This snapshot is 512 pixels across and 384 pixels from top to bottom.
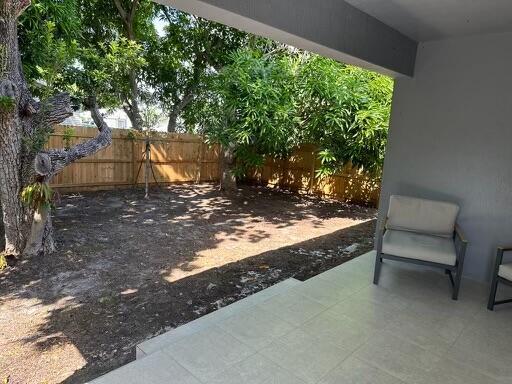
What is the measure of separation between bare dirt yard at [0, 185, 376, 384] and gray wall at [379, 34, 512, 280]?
160cm

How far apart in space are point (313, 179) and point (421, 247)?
6228 millimetres

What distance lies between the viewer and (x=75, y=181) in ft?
25.1

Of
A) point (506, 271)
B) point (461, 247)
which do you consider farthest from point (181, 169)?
point (506, 271)

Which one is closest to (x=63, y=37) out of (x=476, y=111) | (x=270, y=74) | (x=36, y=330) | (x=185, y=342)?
(x=270, y=74)

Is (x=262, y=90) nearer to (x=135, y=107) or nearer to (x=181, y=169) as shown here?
(x=181, y=169)

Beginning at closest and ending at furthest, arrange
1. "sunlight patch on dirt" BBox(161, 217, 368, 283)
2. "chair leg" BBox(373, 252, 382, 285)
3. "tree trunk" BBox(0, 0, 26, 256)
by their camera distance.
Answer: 1. "chair leg" BBox(373, 252, 382, 285)
2. "tree trunk" BBox(0, 0, 26, 256)
3. "sunlight patch on dirt" BBox(161, 217, 368, 283)

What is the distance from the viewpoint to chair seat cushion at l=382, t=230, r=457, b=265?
275 cm

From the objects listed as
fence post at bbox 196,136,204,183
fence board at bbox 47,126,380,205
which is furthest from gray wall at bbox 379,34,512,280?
fence post at bbox 196,136,204,183

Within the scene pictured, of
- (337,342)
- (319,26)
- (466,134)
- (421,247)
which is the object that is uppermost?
(319,26)

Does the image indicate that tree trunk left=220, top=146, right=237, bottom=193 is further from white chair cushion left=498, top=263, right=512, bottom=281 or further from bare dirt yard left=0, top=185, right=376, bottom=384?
white chair cushion left=498, top=263, right=512, bottom=281

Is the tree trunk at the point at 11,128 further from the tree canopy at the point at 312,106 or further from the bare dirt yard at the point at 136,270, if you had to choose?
the tree canopy at the point at 312,106

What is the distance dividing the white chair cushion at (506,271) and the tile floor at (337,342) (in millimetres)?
315

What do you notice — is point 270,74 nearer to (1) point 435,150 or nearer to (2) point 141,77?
(1) point 435,150

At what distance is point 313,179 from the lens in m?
9.00
